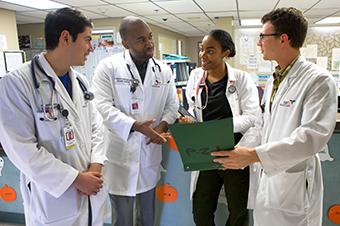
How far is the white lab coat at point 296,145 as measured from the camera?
110cm

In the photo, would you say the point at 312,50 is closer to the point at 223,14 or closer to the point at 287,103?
the point at 223,14

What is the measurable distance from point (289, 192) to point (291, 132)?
260mm

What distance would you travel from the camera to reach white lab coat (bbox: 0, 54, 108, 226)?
44.0 inches

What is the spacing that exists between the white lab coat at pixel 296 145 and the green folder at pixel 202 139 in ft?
0.58

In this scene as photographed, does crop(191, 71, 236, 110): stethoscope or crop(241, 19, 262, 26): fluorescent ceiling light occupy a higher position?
crop(241, 19, 262, 26): fluorescent ceiling light

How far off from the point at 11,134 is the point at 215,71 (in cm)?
115

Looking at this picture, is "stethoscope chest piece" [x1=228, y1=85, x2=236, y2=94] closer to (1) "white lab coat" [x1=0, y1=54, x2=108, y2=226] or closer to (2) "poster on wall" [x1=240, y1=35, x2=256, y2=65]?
(1) "white lab coat" [x1=0, y1=54, x2=108, y2=226]

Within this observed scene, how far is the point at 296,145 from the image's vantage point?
1.10 meters

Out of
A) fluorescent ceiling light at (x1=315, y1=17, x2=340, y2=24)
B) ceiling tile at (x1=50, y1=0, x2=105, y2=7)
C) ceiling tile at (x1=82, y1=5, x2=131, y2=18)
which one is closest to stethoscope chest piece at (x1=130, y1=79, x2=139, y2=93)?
Result: ceiling tile at (x1=50, y1=0, x2=105, y2=7)

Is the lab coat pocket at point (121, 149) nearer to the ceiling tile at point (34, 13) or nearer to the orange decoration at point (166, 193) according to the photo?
the orange decoration at point (166, 193)

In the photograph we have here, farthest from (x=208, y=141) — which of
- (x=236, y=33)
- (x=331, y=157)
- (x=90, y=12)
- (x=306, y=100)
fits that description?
(x=236, y=33)

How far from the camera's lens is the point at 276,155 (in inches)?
44.6

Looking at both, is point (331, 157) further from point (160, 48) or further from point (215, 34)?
point (160, 48)

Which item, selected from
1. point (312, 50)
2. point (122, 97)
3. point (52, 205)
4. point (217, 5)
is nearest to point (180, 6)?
point (217, 5)
